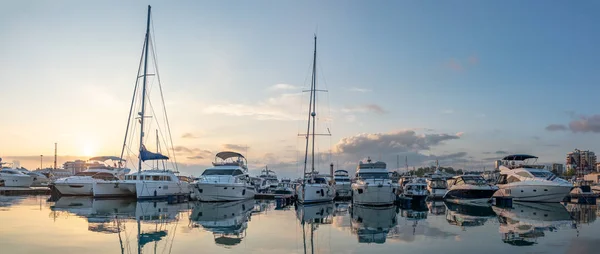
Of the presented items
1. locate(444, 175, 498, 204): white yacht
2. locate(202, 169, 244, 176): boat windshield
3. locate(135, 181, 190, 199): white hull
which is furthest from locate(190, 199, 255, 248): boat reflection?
locate(444, 175, 498, 204): white yacht

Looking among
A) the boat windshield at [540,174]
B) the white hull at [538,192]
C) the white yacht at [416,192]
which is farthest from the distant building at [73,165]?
the boat windshield at [540,174]

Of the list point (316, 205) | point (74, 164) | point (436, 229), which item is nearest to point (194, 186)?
point (316, 205)

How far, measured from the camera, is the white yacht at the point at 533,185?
145ft

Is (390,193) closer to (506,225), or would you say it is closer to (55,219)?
(506,225)

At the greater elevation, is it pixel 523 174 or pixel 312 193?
pixel 523 174

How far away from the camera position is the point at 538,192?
149 feet

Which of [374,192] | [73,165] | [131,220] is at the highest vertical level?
[73,165]

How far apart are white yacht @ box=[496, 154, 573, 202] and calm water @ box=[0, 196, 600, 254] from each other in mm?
12695

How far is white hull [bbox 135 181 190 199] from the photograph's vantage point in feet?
149

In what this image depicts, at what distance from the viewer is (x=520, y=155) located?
53.9 m

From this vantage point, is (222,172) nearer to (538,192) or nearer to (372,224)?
(372,224)

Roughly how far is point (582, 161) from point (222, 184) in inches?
3205

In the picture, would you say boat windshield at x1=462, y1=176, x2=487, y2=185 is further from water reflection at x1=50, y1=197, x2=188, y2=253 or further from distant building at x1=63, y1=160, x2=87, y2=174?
distant building at x1=63, y1=160, x2=87, y2=174

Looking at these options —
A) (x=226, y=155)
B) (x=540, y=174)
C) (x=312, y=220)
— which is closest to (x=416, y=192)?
(x=540, y=174)
